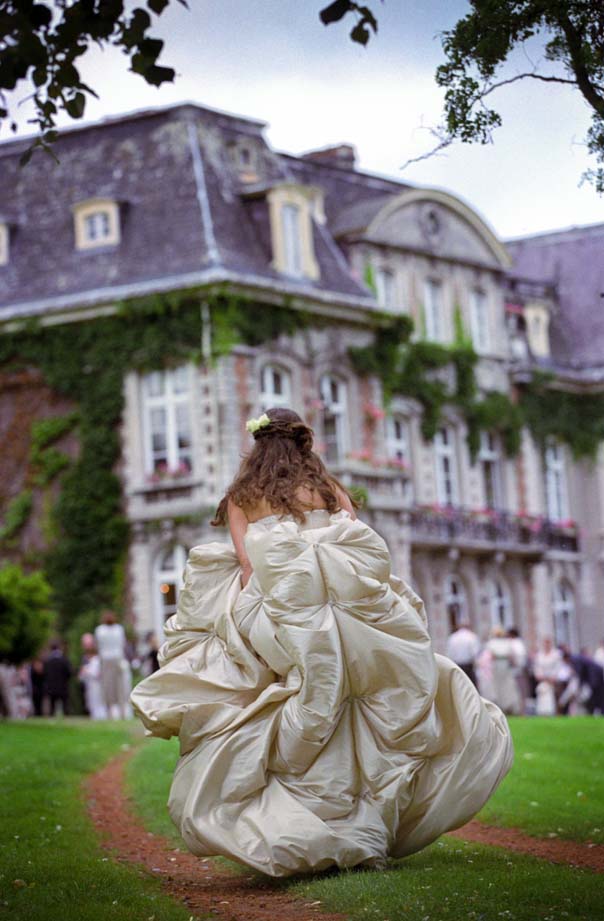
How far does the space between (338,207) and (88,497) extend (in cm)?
1070

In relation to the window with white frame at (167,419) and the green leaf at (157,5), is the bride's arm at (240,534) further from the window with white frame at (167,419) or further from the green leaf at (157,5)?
the window with white frame at (167,419)

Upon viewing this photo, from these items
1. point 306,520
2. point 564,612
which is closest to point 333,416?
point 564,612

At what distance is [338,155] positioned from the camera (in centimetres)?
4628

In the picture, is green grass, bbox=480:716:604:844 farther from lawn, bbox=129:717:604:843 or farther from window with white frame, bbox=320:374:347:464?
window with white frame, bbox=320:374:347:464

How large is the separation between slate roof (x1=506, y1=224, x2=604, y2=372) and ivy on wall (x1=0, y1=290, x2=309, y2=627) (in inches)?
586

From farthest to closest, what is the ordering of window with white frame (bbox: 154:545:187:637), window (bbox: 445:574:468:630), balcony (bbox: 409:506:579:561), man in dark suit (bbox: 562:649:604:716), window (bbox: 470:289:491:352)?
window (bbox: 470:289:491:352) < window (bbox: 445:574:468:630) < balcony (bbox: 409:506:579:561) < window with white frame (bbox: 154:545:187:637) < man in dark suit (bbox: 562:649:604:716)

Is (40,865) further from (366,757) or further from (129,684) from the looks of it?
(129,684)

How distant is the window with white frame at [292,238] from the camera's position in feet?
127

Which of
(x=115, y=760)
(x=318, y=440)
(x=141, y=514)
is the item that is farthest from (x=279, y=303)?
(x=115, y=760)

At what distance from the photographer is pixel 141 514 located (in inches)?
1439

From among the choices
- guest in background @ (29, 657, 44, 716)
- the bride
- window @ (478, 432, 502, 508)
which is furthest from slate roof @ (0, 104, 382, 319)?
the bride

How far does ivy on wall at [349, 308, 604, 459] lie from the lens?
4119 cm

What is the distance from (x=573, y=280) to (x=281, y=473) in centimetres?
4236

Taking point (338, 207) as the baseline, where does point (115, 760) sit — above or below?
below
